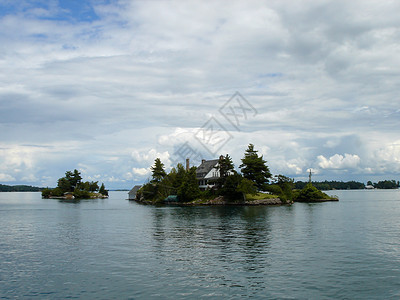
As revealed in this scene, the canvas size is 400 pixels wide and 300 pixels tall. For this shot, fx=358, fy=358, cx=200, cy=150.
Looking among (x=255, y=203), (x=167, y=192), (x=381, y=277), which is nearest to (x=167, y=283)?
(x=381, y=277)

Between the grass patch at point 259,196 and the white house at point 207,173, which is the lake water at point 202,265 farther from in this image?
the white house at point 207,173

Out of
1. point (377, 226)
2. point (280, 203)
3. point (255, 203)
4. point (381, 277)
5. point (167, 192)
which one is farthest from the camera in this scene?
point (167, 192)

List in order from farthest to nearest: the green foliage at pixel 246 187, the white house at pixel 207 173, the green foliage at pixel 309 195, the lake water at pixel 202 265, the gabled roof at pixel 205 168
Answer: the gabled roof at pixel 205 168 → the green foliage at pixel 309 195 → the white house at pixel 207 173 → the green foliage at pixel 246 187 → the lake water at pixel 202 265

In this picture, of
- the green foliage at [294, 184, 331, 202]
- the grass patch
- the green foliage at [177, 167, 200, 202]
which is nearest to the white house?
the green foliage at [177, 167, 200, 202]

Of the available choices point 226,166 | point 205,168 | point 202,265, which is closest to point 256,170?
point 226,166

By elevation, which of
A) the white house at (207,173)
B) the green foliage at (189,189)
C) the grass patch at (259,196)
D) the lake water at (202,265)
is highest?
the white house at (207,173)

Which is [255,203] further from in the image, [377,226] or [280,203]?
[377,226]

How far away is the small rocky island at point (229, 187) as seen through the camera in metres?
123

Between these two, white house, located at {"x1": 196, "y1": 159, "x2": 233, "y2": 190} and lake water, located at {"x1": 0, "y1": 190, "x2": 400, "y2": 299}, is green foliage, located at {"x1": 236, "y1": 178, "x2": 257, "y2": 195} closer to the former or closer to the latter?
white house, located at {"x1": 196, "y1": 159, "x2": 233, "y2": 190}

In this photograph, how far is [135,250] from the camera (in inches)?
1467

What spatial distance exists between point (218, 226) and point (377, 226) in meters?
25.1

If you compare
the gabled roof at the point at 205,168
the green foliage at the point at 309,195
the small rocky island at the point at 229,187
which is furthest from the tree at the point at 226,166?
the green foliage at the point at 309,195

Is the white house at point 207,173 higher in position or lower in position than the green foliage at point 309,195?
higher

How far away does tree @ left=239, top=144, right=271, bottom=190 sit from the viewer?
13012 centimetres
